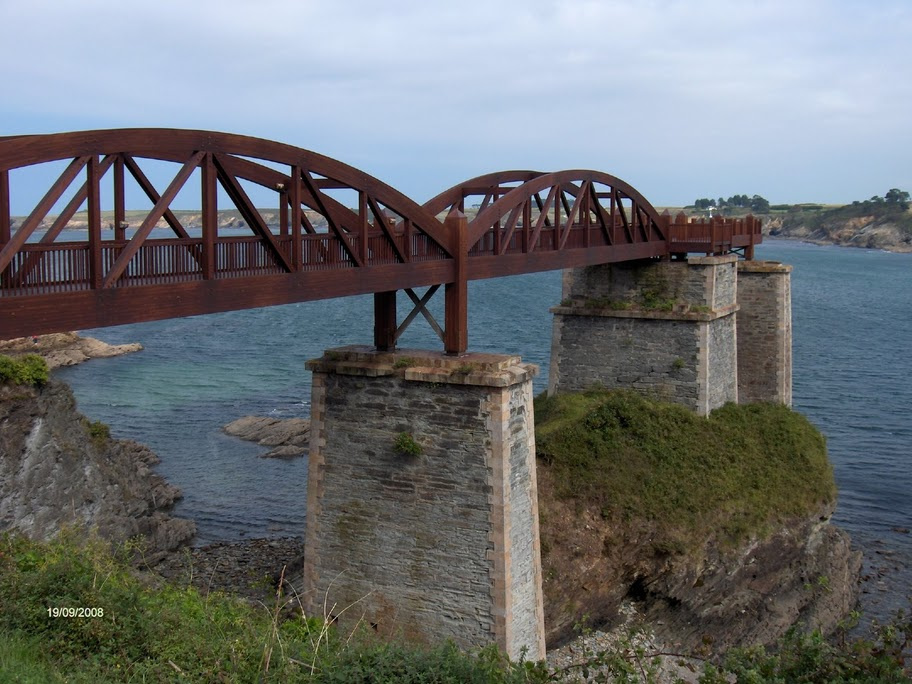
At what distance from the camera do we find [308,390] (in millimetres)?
47219

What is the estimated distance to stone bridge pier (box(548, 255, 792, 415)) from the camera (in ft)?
90.0

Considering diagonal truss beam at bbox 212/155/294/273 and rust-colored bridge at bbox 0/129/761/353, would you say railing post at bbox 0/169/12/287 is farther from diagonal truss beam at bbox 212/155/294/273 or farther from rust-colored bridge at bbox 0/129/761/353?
diagonal truss beam at bbox 212/155/294/273

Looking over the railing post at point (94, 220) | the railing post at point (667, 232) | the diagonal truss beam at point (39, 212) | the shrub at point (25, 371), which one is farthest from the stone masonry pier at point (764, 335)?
the diagonal truss beam at point (39, 212)

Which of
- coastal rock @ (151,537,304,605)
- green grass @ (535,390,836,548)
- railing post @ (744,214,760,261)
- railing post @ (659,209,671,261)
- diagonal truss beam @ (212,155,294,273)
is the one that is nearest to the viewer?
diagonal truss beam @ (212,155,294,273)

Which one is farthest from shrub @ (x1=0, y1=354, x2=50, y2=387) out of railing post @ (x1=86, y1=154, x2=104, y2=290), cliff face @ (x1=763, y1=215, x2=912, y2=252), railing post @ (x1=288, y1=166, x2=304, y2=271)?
cliff face @ (x1=763, y1=215, x2=912, y2=252)

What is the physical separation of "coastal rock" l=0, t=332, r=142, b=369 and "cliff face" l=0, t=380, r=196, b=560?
26249 millimetres

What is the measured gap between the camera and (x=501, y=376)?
16266 millimetres

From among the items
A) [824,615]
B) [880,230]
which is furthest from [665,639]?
[880,230]

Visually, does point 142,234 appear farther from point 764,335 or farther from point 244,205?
point 764,335

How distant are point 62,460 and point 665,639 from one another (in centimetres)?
1469

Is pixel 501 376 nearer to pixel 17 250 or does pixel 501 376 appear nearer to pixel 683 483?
pixel 17 250

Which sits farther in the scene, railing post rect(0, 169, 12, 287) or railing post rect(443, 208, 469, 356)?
railing post rect(443, 208, 469, 356)

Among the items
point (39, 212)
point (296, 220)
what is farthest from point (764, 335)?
point (39, 212)

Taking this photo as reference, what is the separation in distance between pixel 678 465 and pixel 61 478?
1484 cm
